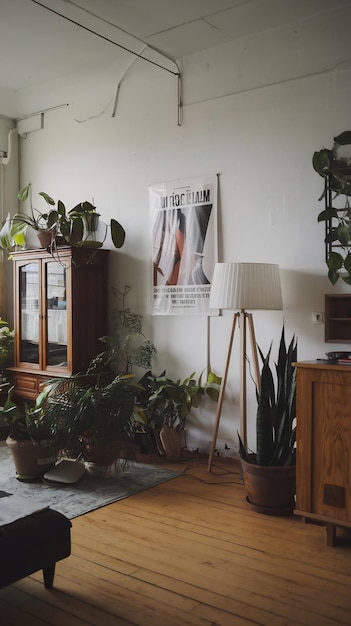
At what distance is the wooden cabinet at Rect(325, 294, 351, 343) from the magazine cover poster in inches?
39.3

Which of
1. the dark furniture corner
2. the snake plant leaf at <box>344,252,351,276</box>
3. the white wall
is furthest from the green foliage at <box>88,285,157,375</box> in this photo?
the dark furniture corner

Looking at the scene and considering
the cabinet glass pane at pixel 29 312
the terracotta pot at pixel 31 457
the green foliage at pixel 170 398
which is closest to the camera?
the terracotta pot at pixel 31 457

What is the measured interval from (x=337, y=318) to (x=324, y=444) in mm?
1117

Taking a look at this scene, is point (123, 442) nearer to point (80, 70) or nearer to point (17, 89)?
point (80, 70)

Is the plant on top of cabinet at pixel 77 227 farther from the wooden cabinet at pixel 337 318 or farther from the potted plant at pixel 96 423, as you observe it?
the wooden cabinet at pixel 337 318

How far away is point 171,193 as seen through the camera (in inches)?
190

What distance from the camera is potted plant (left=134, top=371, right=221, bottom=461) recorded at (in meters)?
4.48

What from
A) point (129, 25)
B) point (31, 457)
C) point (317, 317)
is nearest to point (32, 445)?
point (31, 457)

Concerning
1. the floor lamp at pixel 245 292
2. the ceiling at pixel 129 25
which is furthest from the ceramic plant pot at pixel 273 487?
the ceiling at pixel 129 25

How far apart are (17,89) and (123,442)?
153 inches

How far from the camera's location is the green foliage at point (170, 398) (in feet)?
14.7

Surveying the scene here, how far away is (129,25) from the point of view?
430 cm

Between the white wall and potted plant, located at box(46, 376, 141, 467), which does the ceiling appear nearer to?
the white wall

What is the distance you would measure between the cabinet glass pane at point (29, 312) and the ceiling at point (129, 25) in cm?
183
